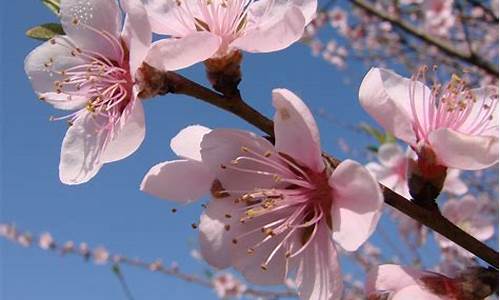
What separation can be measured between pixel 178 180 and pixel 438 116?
0.55m

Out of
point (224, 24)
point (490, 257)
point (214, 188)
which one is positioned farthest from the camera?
point (224, 24)

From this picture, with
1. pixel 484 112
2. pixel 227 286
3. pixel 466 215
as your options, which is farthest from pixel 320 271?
pixel 227 286

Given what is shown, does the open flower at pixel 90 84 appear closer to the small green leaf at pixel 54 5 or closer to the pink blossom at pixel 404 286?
the small green leaf at pixel 54 5

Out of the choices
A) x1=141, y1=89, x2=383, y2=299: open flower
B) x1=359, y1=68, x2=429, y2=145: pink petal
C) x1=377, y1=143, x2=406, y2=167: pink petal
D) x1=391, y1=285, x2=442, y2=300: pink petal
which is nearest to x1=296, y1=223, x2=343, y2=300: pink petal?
x1=141, y1=89, x2=383, y2=299: open flower

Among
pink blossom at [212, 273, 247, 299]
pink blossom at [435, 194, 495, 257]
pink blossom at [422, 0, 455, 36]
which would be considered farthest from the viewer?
pink blossom at [212, 273, 247, 299]

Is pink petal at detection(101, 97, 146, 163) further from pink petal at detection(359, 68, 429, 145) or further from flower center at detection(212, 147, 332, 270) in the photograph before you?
pink petal at detection(359, 68, 429, 145)

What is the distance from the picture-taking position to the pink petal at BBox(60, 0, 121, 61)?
1.28 meters

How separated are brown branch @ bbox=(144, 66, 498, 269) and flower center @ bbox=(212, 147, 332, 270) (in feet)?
0.22

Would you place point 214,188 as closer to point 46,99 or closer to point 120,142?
point 120,142

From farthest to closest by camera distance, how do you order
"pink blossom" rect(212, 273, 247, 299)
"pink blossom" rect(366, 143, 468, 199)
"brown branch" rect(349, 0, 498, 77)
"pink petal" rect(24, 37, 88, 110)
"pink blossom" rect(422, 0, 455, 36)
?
1. "pink blossom" rect(212, 273, 247, 299)
2. "pink blossom" rect(422, 0, 455, 36)
3. "brown branch" rect(349, 0, 498, 77)
4. "pink blossom" rect(366, 143, 468, 199)
5. "pink petal" rect(24, 37, 88, 110)

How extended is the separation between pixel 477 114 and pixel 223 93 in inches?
22.7

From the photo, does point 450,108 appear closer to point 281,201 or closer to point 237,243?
point 281,201

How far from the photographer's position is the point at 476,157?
1.14 metres

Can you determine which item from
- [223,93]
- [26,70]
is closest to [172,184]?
[223,93]
